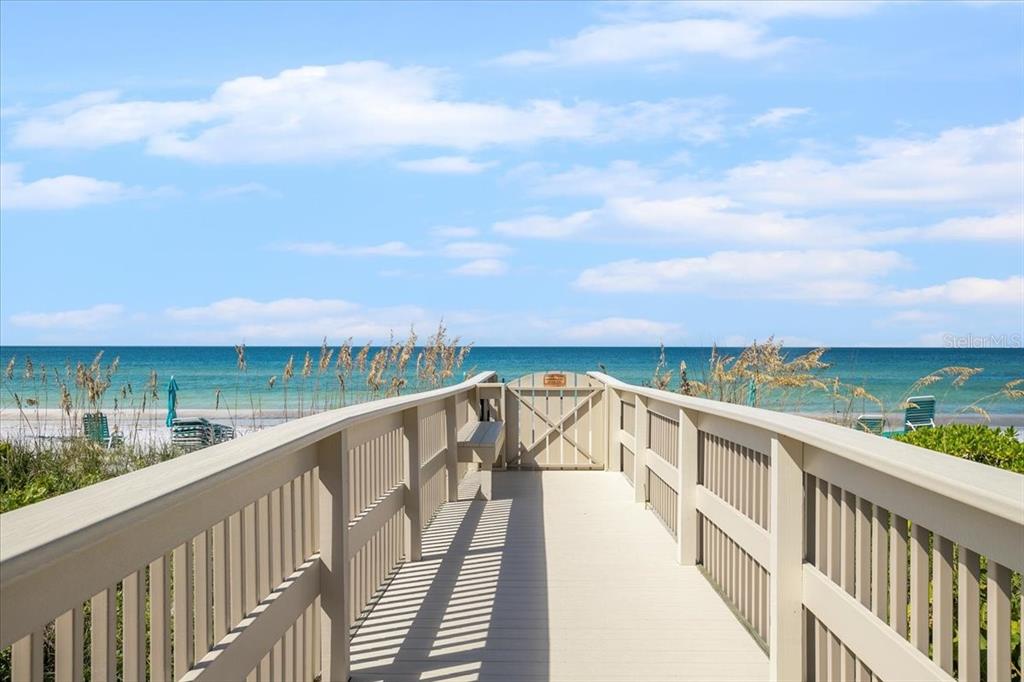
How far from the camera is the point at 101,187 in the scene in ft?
151

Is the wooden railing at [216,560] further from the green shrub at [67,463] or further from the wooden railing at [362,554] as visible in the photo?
the green shrub at [67,463]

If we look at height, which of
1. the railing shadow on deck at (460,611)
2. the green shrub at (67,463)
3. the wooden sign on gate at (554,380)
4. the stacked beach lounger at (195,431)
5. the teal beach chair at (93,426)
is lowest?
the railing shadow on deck at (460,611)

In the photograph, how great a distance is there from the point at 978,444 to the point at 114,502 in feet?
18.1

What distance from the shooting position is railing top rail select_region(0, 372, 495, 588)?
1.26 metres

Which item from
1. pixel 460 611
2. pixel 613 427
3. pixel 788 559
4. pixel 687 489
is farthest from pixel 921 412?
pixel 788 559

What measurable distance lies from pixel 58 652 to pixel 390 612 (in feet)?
10.1

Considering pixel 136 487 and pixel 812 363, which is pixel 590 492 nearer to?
pixel 812 363

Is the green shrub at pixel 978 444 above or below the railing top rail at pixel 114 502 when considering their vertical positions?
below

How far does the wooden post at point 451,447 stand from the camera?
304 inches

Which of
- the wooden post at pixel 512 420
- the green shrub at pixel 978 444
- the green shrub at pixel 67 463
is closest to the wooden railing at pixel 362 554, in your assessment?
the green shrub at pixel 978 444

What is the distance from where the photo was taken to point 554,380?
35.0 ft

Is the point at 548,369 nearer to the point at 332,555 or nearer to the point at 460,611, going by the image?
the point at 460,611

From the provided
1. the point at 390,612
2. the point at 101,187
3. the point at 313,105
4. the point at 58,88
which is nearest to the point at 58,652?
the point at 390,612

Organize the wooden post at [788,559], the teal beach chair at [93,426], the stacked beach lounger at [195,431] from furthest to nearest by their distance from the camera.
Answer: the stacked beach lounger at [195,431] → the teal beach chair at [93,426] → the wooden post at [788,559]
